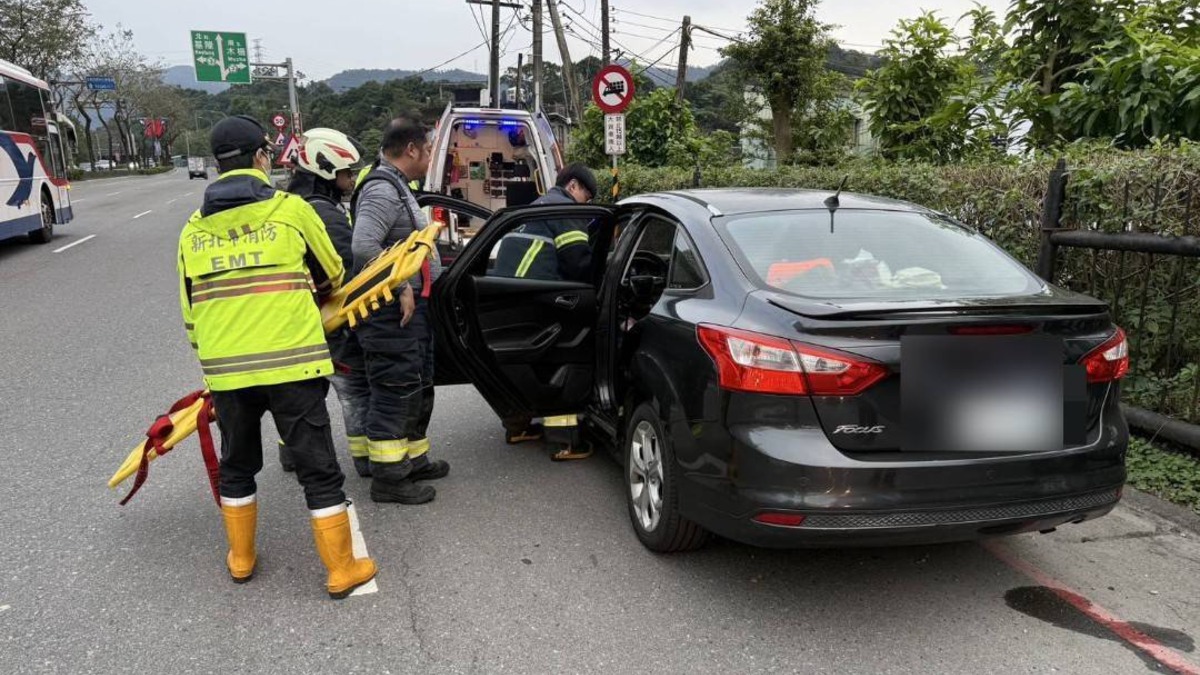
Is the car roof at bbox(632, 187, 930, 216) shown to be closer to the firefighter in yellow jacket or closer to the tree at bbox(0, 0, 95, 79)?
the firefighter in yellow jacket

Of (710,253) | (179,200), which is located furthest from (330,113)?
(710,253)

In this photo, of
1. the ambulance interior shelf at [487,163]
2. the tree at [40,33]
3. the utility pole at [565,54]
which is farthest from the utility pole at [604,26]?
the tree at [40,33]

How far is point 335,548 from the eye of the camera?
10.3ft

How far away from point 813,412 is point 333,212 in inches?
103

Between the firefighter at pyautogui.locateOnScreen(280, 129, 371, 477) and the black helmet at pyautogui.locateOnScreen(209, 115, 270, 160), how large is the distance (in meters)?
0.79

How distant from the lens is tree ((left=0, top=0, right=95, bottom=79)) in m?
39.7

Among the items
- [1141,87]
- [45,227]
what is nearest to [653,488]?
[1141,87]

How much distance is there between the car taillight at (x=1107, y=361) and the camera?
2.82 meters

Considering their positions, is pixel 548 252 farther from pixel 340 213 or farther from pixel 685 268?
pixel 685 268

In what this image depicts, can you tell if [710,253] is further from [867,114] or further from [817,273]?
[867,114]

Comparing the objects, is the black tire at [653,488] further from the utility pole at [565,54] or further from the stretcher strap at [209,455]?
the utility pole at [565,54]

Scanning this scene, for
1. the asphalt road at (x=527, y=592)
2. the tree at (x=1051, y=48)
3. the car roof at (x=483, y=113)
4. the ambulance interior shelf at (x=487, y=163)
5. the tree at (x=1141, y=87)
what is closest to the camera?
the asphalt road at (x=527, y=592)

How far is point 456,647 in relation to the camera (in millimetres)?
2803

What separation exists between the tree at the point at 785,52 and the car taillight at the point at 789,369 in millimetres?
18016
